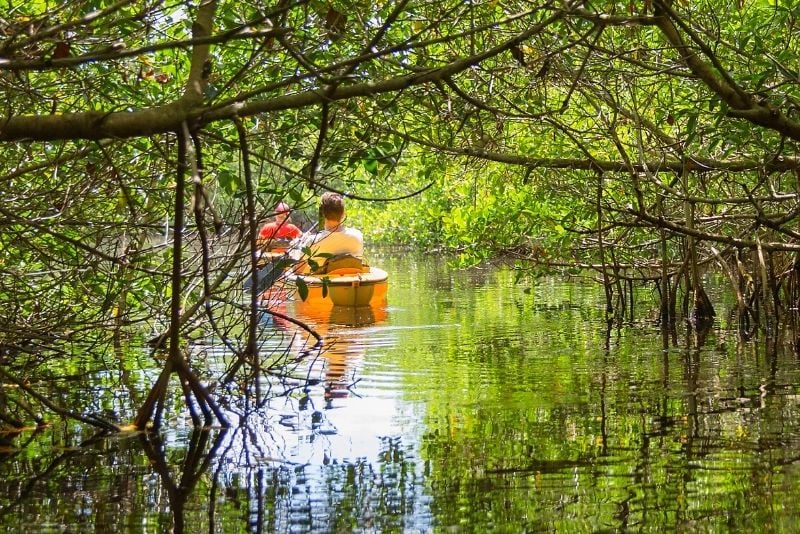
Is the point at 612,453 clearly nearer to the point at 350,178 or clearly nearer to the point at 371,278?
the point at 350,178

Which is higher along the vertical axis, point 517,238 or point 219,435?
point 517,238

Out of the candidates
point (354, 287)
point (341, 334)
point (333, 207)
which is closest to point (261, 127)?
point (341, 334)

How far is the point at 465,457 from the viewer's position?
14.8 feet

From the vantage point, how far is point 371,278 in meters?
12.9

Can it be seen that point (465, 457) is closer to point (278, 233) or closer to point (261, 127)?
point (261, 127)

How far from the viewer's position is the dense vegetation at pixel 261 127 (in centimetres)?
380

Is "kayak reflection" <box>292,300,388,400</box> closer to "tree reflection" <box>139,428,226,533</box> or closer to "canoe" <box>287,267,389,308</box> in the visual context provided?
"canoe" <box>287,267,389,308</box>

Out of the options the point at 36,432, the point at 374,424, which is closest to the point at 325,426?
the point at 374,424

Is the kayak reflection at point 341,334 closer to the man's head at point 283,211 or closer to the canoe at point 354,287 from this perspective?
the canoe at point 354,287

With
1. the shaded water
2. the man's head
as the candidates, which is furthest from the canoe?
the man's head

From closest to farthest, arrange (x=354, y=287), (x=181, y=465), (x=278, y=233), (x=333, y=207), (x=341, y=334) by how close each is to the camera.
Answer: (x=181, y=465) < (x=278, y=233) < (x=341, y=334) < (x=333, y=207) < (x=354, y=287)

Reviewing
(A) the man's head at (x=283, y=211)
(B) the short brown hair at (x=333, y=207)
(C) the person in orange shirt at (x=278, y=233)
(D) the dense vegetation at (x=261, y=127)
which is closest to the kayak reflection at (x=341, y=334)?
(D) the dense vegetation at (x=261, y=127)

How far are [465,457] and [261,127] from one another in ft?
8.57

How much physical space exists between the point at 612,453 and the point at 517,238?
6690 millimetres
